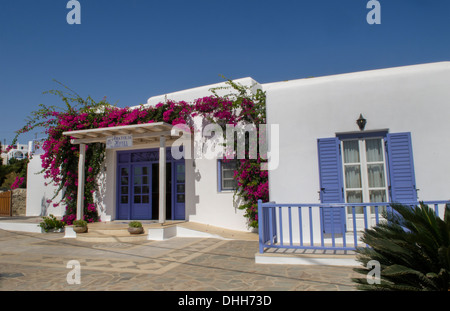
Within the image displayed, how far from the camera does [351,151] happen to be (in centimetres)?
670

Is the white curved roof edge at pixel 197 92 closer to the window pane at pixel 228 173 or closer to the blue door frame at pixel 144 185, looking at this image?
the blue door frame at pixel 144 185

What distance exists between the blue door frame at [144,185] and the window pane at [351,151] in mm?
5271

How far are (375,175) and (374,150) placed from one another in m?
0.50

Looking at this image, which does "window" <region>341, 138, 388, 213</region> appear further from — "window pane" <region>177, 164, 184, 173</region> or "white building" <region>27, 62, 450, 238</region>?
"window pane" <region>177, 164, 184, 173</region>

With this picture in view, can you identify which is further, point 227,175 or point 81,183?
point 81,183

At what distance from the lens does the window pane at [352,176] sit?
260 inches

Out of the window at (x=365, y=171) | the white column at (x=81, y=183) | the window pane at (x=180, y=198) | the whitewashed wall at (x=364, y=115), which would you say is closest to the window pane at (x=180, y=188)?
the window pane at (x=180, y=198)

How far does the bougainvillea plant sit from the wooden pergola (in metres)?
0.61

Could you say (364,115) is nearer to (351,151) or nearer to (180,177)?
(351,151)

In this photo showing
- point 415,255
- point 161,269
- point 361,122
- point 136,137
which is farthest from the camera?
point 136,137

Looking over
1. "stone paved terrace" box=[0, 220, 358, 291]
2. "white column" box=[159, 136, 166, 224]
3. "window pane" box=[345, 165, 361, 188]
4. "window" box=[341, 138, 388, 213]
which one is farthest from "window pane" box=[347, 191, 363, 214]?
"white column" box=[159, 136, 166, 224]

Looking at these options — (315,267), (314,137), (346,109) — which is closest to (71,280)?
(315,267)

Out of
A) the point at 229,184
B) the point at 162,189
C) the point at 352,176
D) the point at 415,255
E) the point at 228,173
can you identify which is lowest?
the point at 415,255

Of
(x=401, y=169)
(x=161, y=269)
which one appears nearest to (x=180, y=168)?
(x=161, y=269)
